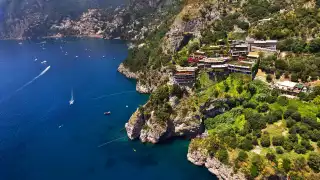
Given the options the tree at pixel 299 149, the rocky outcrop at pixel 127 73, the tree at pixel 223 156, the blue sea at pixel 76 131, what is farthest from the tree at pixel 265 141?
the rocky outcrop at pixel 127 73

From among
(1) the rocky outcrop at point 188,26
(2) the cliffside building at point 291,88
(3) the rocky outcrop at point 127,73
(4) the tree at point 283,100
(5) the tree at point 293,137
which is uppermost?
(1) the rocky outcrop at point 188,26

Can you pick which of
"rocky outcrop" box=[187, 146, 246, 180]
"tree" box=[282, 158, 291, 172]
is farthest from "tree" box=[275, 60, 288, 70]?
"rocky outcrop" box=[187, 146, 246, 180]

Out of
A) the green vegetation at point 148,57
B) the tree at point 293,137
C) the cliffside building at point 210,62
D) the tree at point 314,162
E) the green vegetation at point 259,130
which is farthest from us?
the green vegetation at point 148,57

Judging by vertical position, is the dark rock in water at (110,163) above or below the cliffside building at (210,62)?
below

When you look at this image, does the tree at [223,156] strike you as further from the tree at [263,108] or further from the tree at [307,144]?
the tree at [307,144]

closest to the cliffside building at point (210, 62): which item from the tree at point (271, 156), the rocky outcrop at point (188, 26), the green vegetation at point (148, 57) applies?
the green vegetation at point (148, 57)

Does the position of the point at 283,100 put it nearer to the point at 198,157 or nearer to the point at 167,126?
the point at 198,157

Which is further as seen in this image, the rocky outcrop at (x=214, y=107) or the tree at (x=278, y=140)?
the rocky outcrop at (x=214, y=107)

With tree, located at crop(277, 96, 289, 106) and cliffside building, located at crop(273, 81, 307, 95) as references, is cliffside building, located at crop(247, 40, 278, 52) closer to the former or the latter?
cliffside building, located at crop(273, 81, 307, 95)

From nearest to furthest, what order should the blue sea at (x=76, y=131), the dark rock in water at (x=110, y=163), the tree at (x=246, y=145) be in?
the tree at (x=246, y=145)
the blue sea at (x=76, y=131)
the dark rock in water at (x=110, y=163)
